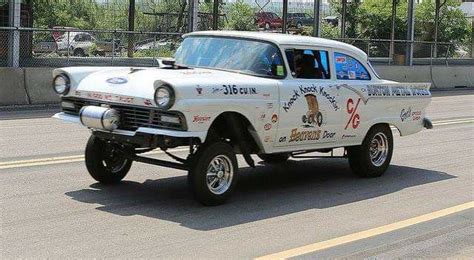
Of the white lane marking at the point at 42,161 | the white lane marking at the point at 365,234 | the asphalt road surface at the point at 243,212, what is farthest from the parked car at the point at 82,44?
the white lane marking at the point at 365,234

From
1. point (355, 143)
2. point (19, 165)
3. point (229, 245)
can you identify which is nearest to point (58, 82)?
point (19, 165)

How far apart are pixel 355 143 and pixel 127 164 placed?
293cm

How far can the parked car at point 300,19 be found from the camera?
4300 centimetres

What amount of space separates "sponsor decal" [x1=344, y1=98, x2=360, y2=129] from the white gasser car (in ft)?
0.04

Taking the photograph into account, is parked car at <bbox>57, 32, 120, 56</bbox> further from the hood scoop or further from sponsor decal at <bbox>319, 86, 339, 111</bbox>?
sponsor decal at <bbox>319, 86, 339, 111</bbox>

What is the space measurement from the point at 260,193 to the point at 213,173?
3.69 feet

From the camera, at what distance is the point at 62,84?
7578 mm

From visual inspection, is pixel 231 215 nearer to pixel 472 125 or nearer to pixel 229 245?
pixel 229 245

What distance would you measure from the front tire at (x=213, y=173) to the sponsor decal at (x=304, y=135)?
35.6 inches

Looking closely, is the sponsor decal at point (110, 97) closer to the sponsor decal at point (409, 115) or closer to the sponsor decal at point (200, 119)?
the sponsor decal at point (200, 119)

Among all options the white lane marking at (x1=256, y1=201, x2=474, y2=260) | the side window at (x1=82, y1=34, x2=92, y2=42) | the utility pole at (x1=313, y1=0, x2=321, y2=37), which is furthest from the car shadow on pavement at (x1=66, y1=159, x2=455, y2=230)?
the utility pole at (x1=313, y1=0, x2=321, y2=37)

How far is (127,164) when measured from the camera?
26.7ft

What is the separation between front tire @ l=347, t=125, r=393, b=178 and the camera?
9109mm

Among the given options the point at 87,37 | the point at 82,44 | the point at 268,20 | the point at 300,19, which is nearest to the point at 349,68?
the point at 87,37
